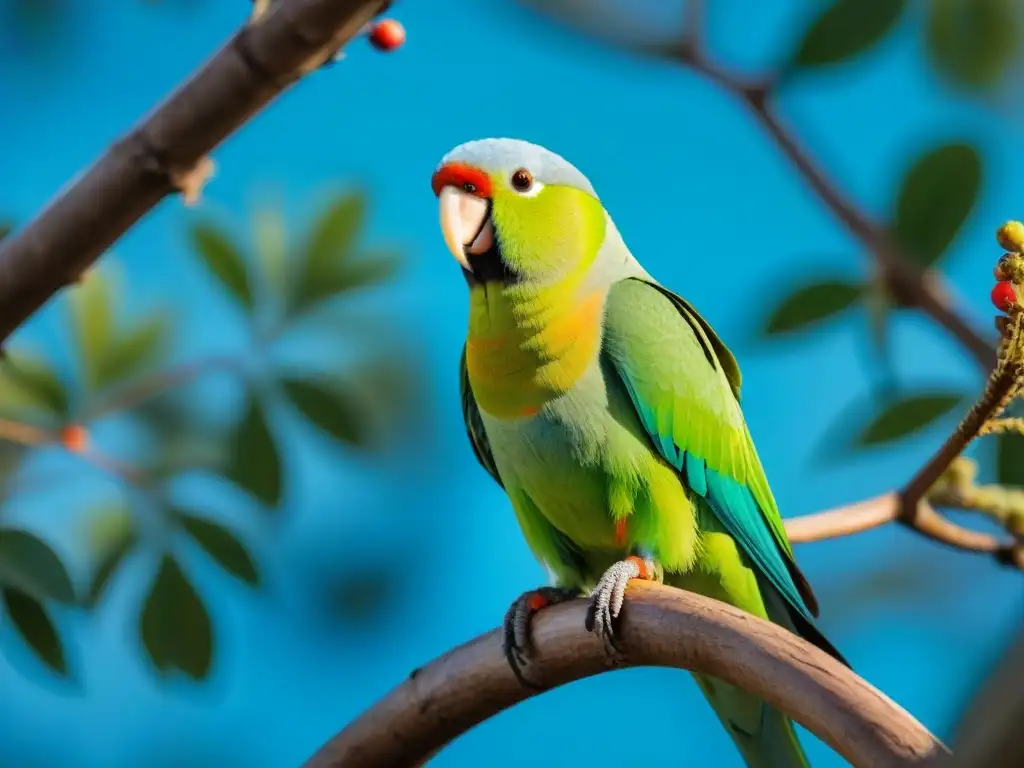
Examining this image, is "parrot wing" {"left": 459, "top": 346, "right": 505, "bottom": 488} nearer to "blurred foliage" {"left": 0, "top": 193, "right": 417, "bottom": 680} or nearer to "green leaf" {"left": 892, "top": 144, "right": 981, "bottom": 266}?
"blurred foliage" {"left": 0, "top": 193, "right": 417, "bottom": 680}

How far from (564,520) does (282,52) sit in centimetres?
62

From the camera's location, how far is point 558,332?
1320 mm

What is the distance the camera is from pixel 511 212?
1317 millimetres

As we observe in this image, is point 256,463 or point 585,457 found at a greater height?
point 256,463

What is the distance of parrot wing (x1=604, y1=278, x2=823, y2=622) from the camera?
1.35 metres

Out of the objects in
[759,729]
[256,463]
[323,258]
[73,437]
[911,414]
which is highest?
[323,258]

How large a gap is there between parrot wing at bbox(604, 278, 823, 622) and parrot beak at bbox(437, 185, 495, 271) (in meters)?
0.18

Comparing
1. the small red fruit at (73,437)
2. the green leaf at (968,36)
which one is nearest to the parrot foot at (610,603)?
the small red fruit at (73,437)

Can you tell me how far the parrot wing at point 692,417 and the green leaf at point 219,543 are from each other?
1.70 feet

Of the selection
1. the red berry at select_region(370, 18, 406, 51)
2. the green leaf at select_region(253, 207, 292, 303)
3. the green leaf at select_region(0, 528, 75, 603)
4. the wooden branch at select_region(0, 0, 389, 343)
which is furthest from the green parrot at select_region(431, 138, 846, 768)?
the green leaf at select_region(0, 528, 75, 603)

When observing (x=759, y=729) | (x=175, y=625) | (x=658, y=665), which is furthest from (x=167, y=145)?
(x=759, y=729)

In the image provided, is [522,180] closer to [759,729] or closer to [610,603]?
[610,603]

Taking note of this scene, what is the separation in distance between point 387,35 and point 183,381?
0.60 meters

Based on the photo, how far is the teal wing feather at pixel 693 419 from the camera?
4.43 feet
